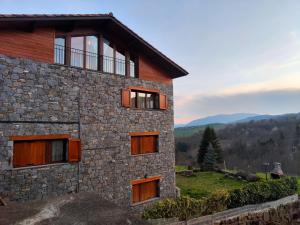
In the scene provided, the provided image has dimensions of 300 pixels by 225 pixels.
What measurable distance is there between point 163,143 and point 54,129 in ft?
21.5

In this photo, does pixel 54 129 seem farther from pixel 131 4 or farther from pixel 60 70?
pixel 131 4

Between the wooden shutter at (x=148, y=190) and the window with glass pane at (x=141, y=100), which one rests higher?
the window with glass pane at (x=141, y=100)

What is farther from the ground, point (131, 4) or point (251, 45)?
point (131, 4)

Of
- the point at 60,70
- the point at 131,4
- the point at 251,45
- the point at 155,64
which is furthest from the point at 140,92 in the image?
the point at 251,45

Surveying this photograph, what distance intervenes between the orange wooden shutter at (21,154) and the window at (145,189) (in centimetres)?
536

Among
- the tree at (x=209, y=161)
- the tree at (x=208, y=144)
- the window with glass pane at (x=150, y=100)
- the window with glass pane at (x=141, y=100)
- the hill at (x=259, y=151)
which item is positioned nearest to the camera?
the window with glass pane at (x=141, y=100)

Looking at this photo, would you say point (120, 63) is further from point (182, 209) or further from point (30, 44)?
point (182, 209)

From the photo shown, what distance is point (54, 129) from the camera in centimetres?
1158

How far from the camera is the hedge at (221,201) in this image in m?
13.3

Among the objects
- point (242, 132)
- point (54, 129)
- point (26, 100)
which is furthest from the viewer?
point (242, 132)

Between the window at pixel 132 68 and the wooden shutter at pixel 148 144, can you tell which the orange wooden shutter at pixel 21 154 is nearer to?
the wooden shutter at pixel 148 144

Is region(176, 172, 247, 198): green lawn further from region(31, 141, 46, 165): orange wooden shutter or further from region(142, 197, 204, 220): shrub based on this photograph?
region(31, 141, 46, 165): orange wooden shutter

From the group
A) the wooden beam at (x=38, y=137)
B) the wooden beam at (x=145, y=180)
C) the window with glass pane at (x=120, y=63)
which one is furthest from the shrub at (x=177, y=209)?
the window with glass pane at (x=120, y=63)

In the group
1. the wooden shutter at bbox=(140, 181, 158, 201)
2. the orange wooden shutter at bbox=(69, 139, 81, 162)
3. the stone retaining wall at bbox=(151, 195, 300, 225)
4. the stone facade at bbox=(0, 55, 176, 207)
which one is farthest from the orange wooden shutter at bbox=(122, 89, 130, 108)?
the stone retaining wall at bbox=(151, 195, 300, 225)
